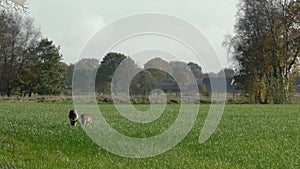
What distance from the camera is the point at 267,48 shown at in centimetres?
5656

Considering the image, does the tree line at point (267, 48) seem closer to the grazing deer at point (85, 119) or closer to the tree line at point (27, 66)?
the tree line at point (27, 66)

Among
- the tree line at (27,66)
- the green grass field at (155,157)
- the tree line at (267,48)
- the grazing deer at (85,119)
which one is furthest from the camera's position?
the tree line at (27,66)

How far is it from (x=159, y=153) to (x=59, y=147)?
2587mm

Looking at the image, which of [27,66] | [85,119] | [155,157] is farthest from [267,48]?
[155,157]

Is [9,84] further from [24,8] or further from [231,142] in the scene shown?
[231,142]

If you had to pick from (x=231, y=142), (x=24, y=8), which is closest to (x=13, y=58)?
(x=24, y=8)

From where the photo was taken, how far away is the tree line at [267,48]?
55000 millimetres

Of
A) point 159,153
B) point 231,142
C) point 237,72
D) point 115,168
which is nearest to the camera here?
point 115,168

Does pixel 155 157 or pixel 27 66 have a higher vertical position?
pixel 27 66

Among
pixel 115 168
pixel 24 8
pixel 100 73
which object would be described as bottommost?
pixel 115 168

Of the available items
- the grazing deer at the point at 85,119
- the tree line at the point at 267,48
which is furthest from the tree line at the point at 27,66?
the grazing deer at the point at 85,119

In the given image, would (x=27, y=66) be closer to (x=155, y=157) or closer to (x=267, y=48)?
(x=267, y=48)

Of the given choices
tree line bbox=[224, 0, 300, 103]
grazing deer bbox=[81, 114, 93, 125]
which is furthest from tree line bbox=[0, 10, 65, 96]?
grazing deer bbox=[81, 114, 93, 125]

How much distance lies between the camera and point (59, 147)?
11.9 metres
